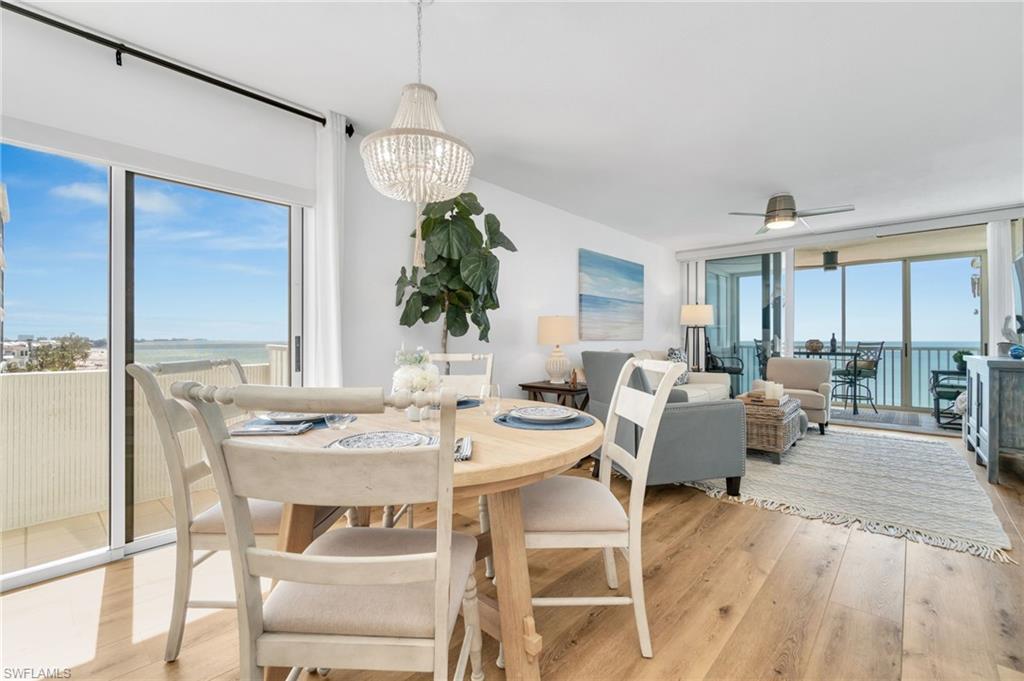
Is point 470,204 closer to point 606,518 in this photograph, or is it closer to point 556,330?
point 556,330

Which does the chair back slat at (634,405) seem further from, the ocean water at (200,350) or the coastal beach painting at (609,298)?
the coastal beach painting at (609,298)

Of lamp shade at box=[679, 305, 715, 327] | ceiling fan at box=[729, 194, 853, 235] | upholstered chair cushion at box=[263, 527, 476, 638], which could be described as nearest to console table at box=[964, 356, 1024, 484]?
ceiling fan at box=[729, 194, 853, 235]

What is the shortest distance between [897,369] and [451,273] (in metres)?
7.36

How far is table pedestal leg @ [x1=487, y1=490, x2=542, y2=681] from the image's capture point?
127 cm

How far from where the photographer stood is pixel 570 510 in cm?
147

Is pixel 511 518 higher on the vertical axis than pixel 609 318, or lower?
lower

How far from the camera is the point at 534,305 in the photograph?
4375 mm

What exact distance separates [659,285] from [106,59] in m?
6.02

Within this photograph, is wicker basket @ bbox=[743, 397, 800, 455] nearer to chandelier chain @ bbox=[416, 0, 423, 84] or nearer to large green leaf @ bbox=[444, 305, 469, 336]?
large green leaf @ bbox=[444, 305, 469, 336]

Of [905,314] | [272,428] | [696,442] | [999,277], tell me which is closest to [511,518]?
[272,428]

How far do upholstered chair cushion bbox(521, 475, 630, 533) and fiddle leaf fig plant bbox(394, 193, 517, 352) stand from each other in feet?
5.45

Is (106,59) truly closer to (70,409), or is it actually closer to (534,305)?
(70,409)

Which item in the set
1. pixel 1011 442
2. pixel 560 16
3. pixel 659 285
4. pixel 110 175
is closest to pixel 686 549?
pixel 560 16

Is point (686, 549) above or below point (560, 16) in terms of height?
below
